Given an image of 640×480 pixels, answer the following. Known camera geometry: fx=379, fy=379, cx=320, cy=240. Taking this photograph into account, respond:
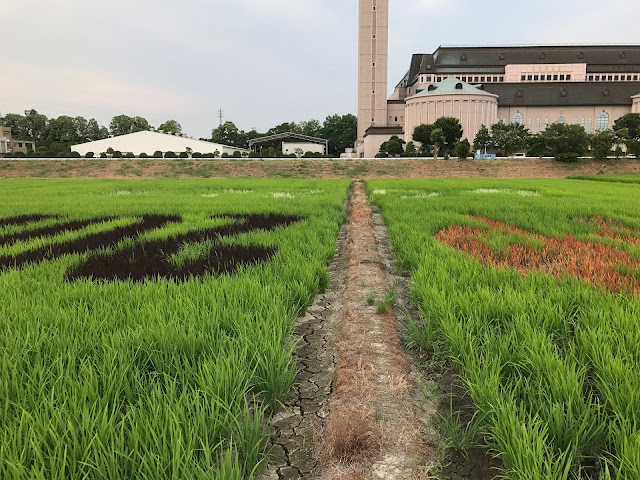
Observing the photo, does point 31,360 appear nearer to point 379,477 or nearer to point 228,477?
point 228,477

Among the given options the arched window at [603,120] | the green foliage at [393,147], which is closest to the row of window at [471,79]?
the arched window at [603,120]

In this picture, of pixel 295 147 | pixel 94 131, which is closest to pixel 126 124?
pixel 94 131

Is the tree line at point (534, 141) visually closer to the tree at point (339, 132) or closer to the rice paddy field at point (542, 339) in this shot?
the tree at point (339, 132)

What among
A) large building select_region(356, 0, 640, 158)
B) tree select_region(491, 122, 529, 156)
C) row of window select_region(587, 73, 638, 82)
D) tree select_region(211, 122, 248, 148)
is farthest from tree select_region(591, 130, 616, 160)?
tree select_region(211, 122, 248, 148)

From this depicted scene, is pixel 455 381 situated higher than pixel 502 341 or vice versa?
pixel 502 341

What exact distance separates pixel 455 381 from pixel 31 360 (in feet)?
7.73

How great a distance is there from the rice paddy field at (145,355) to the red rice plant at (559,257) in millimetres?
2027

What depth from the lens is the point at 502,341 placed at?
2.25 meters

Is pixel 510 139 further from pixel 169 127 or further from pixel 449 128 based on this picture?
pixel 169 127

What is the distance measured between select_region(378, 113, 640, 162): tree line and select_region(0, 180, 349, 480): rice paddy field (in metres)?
43.8

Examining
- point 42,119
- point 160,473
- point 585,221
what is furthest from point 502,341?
point 42,119

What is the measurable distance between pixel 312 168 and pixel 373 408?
132ft

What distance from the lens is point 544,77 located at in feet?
260

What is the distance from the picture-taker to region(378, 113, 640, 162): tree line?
40.5 metres
